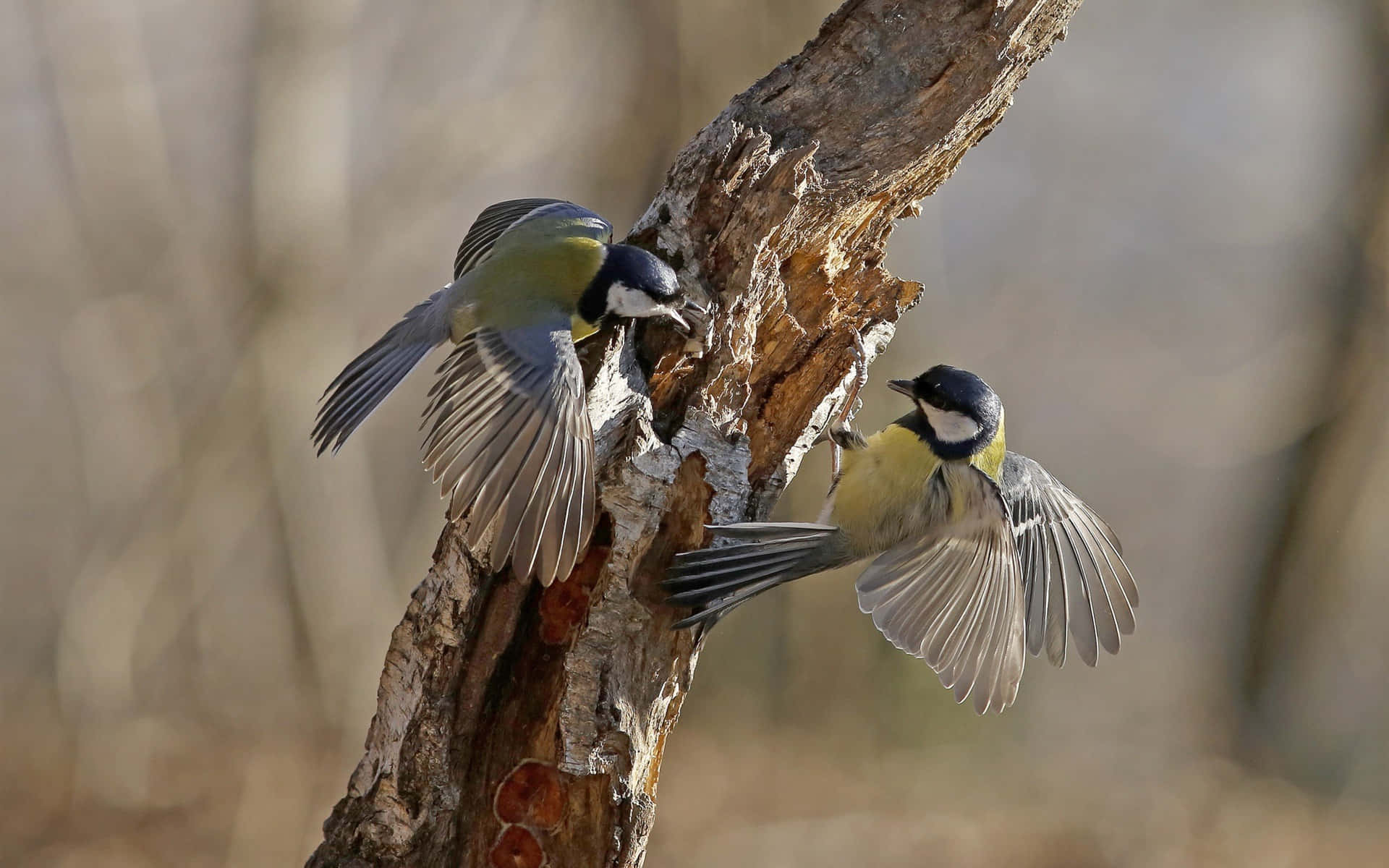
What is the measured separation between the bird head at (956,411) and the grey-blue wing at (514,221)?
78 centimetres

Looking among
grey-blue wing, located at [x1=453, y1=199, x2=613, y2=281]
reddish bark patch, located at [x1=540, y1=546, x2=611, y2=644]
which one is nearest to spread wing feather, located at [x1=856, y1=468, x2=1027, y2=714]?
reddish bark patch, located at [x1=540, y1=546, x2=611, y2=644]

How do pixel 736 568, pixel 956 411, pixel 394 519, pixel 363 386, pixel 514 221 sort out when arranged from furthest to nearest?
pixel 394 519
pixel 514 221
pixel 956 411
pixel 363 386
pixel 736 568

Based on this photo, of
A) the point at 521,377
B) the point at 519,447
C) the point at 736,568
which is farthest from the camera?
the point at 736,568

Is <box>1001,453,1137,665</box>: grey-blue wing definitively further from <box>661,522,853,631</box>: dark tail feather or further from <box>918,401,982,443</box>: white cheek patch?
<box>661,522,853,631</box>: dark tail feather

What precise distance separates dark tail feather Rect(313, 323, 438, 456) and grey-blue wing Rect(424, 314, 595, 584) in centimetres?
19

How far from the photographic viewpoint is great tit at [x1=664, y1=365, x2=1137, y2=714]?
233 cm

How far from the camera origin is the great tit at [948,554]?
233 cm

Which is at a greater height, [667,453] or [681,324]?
[681,324]

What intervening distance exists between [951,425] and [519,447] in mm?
1040

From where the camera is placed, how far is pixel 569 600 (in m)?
1.99

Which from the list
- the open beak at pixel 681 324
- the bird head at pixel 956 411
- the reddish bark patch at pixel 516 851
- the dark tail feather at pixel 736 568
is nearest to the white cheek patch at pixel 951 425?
the bird head at pixel 956 411

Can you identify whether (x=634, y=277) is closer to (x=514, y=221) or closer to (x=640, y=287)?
(x=640, y=287)

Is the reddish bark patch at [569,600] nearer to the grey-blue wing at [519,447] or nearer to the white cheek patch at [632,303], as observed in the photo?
the grey-blue wing at [519,447]

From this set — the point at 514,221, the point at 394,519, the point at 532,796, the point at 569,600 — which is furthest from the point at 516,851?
the point at 394,519
